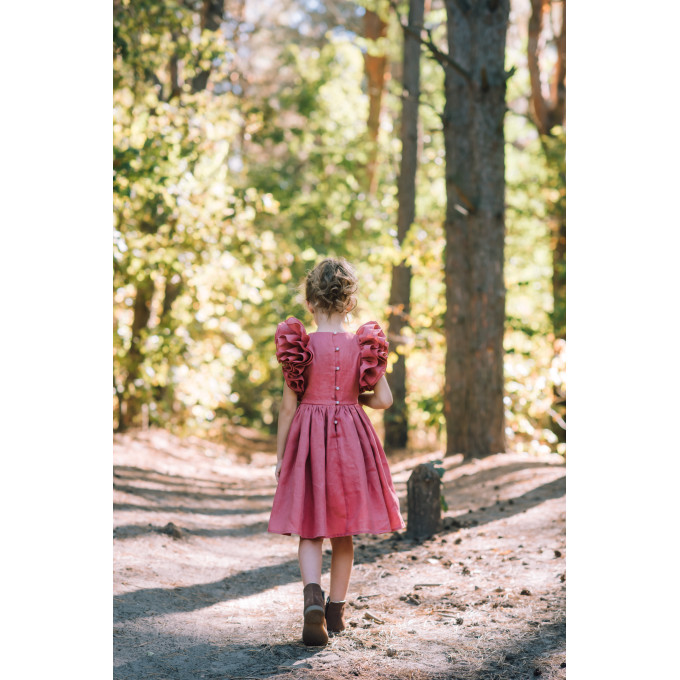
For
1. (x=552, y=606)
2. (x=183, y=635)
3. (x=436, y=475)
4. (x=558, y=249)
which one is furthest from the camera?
(x=558, y=249)

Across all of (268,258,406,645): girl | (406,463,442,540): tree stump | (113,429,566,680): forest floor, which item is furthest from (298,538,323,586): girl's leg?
(406,463,442,540): tree stump

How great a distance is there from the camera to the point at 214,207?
8.88 meters

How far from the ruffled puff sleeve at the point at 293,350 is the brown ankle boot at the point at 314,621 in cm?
96

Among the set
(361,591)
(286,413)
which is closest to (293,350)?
(286,413)

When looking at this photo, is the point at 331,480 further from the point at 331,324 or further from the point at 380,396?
the point at 331,324

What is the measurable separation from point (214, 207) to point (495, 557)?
5.63 m

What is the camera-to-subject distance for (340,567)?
347 centimetres

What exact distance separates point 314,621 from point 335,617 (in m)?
0.32

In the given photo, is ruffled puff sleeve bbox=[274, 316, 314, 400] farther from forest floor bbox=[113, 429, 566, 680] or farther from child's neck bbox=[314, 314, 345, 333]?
forest floor bbox=[113, 429, 566, 680]

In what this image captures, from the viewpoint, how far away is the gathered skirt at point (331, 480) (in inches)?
134

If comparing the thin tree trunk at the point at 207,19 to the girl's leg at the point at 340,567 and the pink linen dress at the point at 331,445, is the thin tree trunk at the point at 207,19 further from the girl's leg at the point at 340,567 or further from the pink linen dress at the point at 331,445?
the girl's leg at the point at 340,567

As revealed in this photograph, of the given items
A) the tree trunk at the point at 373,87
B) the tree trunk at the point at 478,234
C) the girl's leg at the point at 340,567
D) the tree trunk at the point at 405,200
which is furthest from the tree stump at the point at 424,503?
the tree trunk at the point at 373,87
